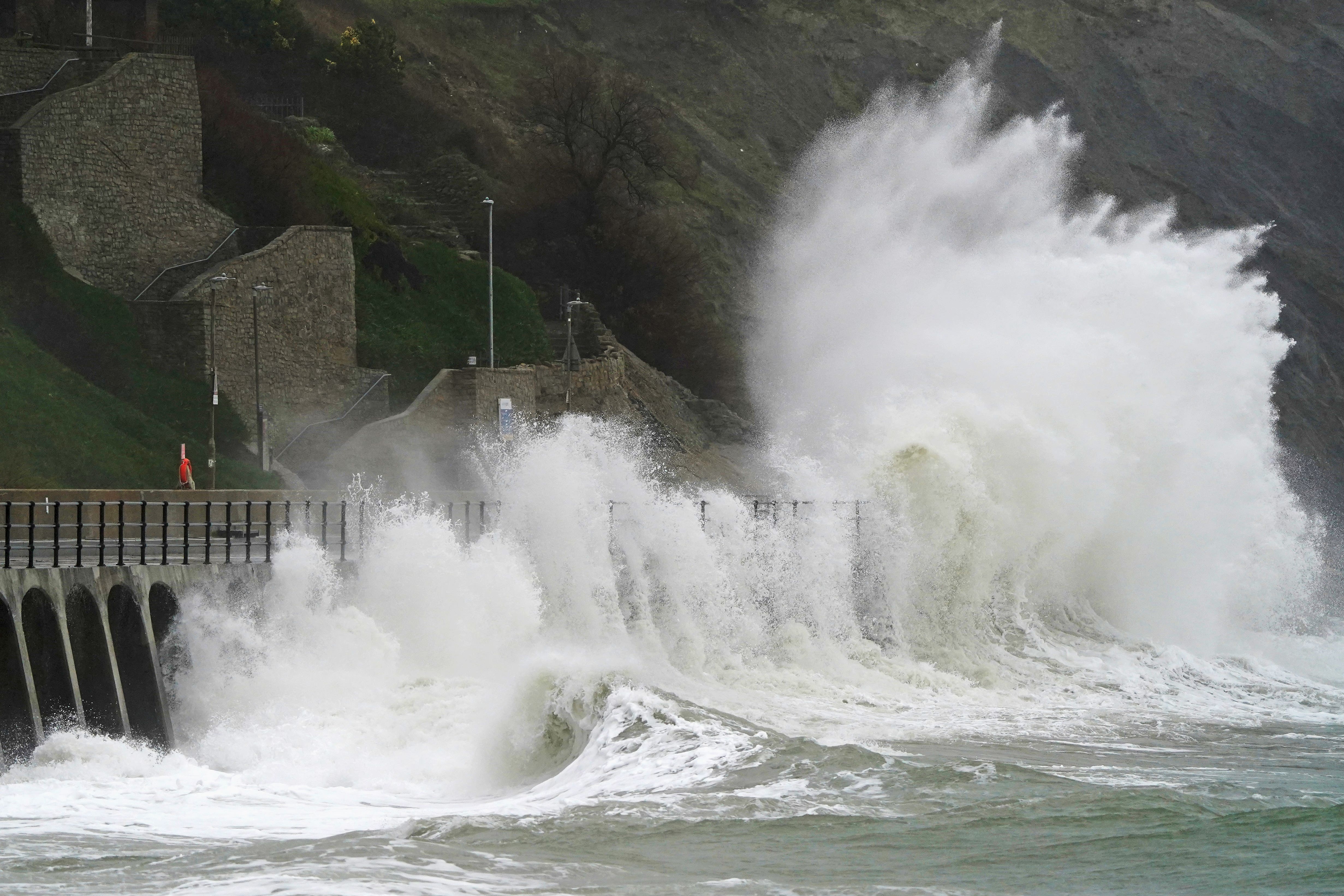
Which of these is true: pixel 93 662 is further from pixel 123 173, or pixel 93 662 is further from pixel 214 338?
pixel 123 173

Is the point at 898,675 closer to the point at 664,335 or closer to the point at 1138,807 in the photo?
the point at 1138,807

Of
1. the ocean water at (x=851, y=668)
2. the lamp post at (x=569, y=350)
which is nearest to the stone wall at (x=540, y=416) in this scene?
the lamp post at (x=569, y=350)

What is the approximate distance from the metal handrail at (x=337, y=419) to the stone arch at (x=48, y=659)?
2112cm

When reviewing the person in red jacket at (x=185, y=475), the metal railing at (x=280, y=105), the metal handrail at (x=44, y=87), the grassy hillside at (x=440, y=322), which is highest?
the metal railing at (x=280, y=105)

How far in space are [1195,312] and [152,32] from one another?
2893 cm

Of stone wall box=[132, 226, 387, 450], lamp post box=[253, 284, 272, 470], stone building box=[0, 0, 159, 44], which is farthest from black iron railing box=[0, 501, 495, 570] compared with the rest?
stone building box=[0, 0, 159, 44]

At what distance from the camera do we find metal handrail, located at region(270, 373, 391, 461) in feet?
125

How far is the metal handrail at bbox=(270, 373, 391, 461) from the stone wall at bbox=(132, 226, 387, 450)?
4.4 inches

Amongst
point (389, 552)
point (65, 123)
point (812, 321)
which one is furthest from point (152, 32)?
point (389, 552)

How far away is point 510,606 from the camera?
69.7 ft

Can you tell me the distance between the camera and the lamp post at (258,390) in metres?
36.3

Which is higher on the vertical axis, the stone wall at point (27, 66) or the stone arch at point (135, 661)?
the stone wall at point (27, 66)

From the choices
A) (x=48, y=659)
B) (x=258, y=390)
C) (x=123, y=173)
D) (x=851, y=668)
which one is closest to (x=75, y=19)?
(x=123, y=173)

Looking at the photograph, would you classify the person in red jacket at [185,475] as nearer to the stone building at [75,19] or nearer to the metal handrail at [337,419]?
the metal handrail at [337,419]
